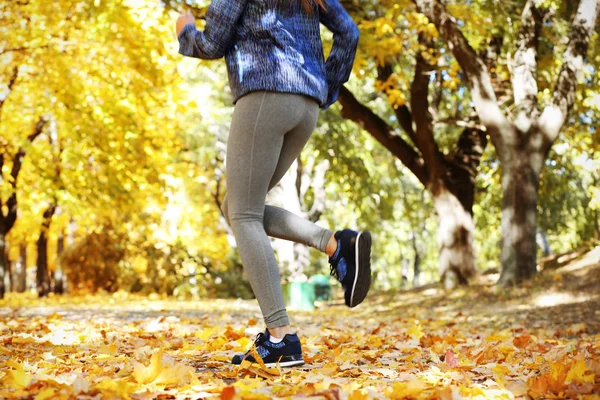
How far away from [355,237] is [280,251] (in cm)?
1414

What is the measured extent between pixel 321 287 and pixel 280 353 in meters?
11.4

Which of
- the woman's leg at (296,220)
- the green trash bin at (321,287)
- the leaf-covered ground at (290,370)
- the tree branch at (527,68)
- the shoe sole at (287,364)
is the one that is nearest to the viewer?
the leaf-covered ground at (290,370)

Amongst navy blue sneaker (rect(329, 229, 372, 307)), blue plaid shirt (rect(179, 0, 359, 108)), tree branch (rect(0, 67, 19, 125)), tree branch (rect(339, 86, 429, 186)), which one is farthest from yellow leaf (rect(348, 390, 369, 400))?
tree branch (rect(0, 67, 19, 125))

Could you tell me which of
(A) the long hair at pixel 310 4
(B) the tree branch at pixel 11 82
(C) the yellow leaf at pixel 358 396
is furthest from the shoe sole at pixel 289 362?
(B) the tree branch at pixel 11 82

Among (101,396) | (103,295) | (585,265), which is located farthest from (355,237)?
(103,295)

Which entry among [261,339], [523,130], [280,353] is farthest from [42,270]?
[280,353]

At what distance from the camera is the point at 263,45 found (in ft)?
10.4

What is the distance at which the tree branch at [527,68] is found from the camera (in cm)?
1055

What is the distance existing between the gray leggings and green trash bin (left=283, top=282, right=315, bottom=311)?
1018 cm

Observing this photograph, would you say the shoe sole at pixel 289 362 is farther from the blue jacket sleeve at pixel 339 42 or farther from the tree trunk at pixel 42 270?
the tree trunk at pixel 42 270

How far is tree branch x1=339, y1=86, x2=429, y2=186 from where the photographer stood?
41.6 ft

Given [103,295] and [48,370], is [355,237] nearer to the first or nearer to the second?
[48,370]

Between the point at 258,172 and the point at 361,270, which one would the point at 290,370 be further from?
the point at 258,172

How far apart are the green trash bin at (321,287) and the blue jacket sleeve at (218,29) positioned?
A: 11149mm
